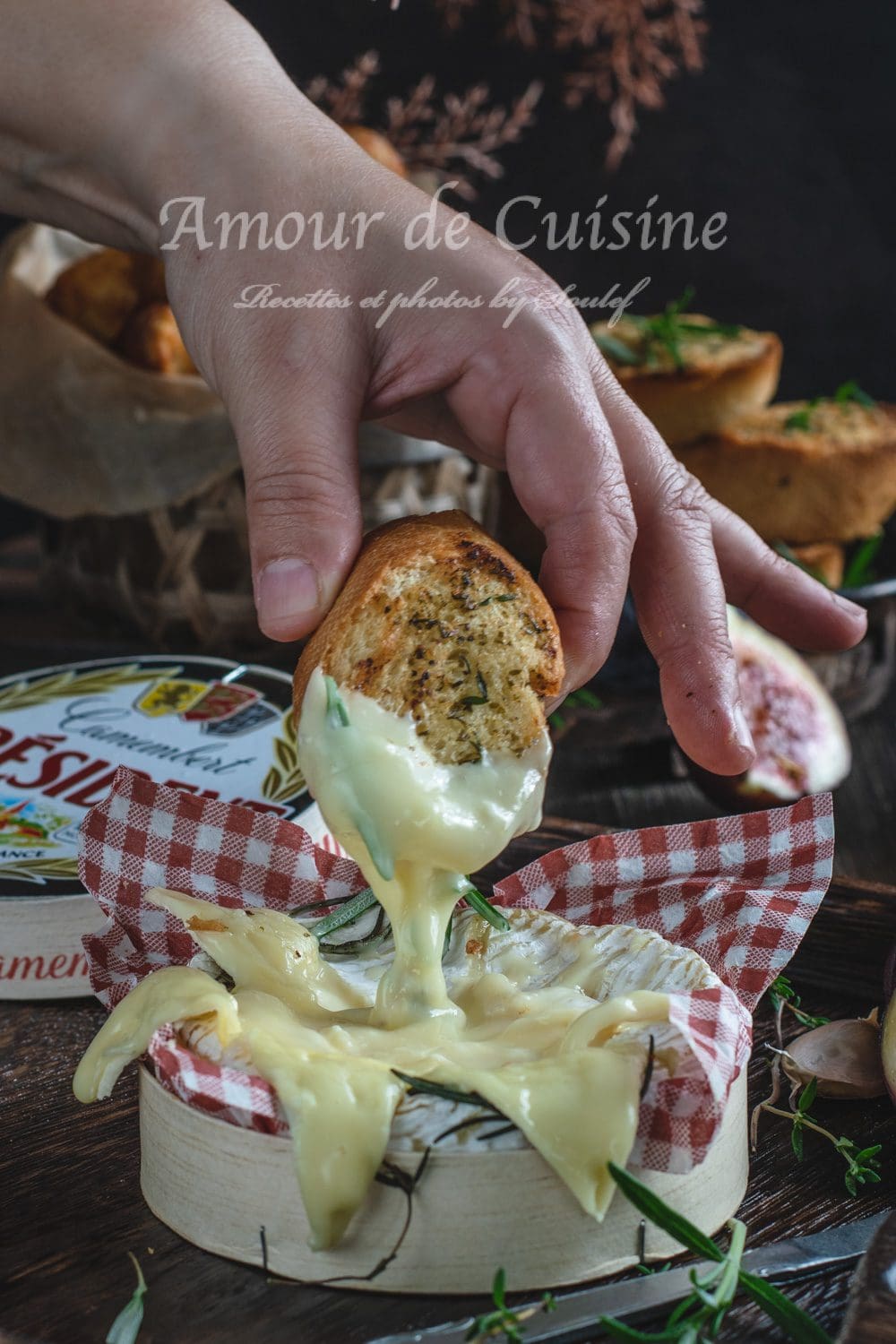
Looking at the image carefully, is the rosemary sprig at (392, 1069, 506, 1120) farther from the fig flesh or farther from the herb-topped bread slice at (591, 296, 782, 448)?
the herb-topped bread slice at (591, 296, 782, 448)

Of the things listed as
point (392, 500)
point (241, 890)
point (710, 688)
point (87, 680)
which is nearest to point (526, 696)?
point (710, 688)

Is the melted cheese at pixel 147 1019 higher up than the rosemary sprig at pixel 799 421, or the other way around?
the rosemary sprig at pixel 799 421

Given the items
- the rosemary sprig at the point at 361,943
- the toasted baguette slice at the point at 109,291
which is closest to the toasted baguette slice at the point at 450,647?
the rosemary sprig at the point at 361,943

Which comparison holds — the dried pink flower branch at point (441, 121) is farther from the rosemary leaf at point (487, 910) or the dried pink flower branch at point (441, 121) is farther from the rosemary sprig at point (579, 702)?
the rosemary leaf at point (487, 910)

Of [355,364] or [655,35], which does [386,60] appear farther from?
[355,364]

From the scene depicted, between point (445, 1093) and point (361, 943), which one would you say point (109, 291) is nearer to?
point (361, 943)

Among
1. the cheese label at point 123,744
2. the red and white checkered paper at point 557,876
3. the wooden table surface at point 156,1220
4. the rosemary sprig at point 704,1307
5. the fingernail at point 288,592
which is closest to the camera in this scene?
the rosemary sprig at point 704,1307

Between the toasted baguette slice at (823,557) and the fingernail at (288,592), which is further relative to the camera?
the toasted baguette slice at (823,557)
